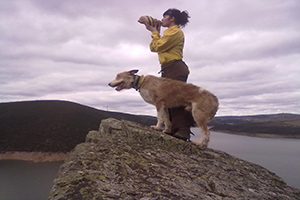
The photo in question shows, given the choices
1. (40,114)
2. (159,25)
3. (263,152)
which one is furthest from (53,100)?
(159,25)

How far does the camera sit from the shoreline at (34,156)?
73750mm

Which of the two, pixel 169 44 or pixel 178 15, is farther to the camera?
pixel 178 15

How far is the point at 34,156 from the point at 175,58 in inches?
3376

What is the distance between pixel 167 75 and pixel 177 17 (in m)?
2.20

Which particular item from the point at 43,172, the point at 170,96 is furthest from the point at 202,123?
the point at 43,172

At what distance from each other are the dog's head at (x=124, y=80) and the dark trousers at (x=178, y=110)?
4.39 ft

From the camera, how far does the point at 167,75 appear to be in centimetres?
749

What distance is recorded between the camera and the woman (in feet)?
23.0

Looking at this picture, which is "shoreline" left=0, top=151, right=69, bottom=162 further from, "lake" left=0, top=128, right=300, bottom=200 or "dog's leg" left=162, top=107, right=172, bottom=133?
"dog's leg" left=162, top=107, right=172, bottom=133

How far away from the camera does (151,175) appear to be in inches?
136

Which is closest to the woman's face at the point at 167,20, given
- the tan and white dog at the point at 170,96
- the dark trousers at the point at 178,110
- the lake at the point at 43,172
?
the dark trousers at the point at 178,110

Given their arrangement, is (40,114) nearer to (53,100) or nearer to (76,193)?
(53,100)

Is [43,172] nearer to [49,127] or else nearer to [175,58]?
[49,127]

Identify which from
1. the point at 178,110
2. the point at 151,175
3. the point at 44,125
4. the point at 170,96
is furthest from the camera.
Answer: the point at 44,125
